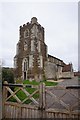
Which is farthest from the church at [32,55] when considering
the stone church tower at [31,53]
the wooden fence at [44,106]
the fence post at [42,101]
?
the fence post at [42,101]

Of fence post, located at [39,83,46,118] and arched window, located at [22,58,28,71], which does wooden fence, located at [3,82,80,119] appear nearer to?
fence post, located at [39,83,46,118]

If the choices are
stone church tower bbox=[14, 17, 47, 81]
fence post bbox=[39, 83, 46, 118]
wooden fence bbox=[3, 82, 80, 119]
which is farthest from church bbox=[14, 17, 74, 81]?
fence post bbox=[39, 83, 46, 118]

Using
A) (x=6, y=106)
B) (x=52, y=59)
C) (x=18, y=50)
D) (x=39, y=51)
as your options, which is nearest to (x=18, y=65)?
(x=18, y=50)

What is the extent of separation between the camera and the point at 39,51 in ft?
69.1

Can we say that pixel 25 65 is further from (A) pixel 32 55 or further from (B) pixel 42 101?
(B) pixel 42 101

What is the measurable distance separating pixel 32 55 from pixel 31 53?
316 mm

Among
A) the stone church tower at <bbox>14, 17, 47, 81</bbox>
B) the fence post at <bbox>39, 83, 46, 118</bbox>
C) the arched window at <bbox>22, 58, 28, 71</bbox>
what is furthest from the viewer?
the arched window at <bbox>22, 58, 28, 71</bbox>

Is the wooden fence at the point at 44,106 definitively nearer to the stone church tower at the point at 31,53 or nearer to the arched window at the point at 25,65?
the stone church tower at the point at 31,53

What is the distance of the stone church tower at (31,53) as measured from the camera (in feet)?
67.1

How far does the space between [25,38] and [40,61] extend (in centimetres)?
397

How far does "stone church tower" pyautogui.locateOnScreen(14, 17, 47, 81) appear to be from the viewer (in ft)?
67.1

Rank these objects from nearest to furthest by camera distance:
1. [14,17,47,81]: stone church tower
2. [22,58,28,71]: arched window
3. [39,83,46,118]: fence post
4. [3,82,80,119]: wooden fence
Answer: [3,82,80,119]: wooden fence → [39,83,46,118]: fence post → [14,17,47,81]: stone church tower → [22,58,28,71]: arched window

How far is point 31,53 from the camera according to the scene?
2056 centimetres

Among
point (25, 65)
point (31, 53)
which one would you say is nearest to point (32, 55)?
point (31, 53)
